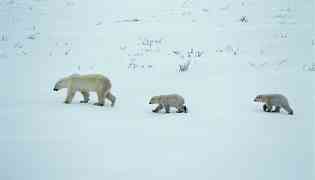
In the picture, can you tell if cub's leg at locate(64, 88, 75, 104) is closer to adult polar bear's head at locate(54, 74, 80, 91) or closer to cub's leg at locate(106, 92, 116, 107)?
adult polar bear's head at locate(54, 74, 80, 91)

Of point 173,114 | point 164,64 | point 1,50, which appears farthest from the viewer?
point 1,50

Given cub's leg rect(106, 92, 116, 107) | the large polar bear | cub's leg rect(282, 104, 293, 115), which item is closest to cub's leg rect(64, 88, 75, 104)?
the large polar bear

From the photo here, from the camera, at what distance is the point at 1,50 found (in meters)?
10.7

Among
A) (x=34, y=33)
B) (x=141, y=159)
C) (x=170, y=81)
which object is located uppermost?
(x=34, y=33)

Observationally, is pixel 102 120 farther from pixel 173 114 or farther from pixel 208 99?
pixel 208 99

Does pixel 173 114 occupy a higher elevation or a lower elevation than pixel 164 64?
lower

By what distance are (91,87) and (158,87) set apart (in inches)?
58.8

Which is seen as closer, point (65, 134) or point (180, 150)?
point (180, 150)

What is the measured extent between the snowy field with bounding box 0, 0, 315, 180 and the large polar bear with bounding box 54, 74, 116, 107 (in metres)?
0.13

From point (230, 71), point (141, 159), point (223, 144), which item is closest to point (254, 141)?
point (223, 144)

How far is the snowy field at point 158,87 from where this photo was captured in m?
4.77

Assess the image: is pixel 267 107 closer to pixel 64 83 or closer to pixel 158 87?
pixel 158 87

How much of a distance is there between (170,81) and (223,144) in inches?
128

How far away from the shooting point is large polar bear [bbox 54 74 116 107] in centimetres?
679
